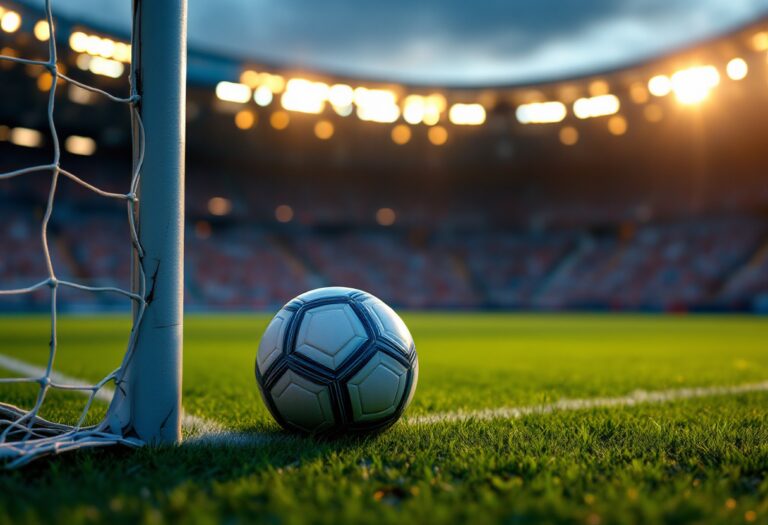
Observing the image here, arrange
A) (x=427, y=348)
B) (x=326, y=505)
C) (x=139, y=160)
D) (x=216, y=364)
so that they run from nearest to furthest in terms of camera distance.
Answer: (x=326, y=505)
(x=139, y=160)
(x=216, y=364)
(x=427, y=348)

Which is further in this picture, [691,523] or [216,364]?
[216,364]

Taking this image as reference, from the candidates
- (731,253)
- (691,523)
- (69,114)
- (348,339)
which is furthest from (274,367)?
(731,253)

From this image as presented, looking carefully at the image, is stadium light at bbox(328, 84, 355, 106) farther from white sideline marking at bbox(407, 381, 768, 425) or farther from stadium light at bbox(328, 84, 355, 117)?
white sideline marking at bbox(407, 381, 768, 425)

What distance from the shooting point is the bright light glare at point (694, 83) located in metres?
30.0

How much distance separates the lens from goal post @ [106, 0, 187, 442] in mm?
2201

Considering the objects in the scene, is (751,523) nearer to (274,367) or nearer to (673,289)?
(274,367)

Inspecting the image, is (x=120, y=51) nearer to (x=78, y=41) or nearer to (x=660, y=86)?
(x=78, y=41)

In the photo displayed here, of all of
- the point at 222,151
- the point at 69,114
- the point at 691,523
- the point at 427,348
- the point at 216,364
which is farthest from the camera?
the point at 222,151

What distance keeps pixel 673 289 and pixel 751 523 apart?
30929mm

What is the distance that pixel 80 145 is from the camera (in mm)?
30312

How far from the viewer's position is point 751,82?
92.2 ft

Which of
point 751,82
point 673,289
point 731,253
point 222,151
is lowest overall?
point 673,289

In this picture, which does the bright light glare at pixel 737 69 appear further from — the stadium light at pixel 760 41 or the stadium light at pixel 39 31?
the stadium light at pixel 39 31

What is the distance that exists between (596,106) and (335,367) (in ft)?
120
